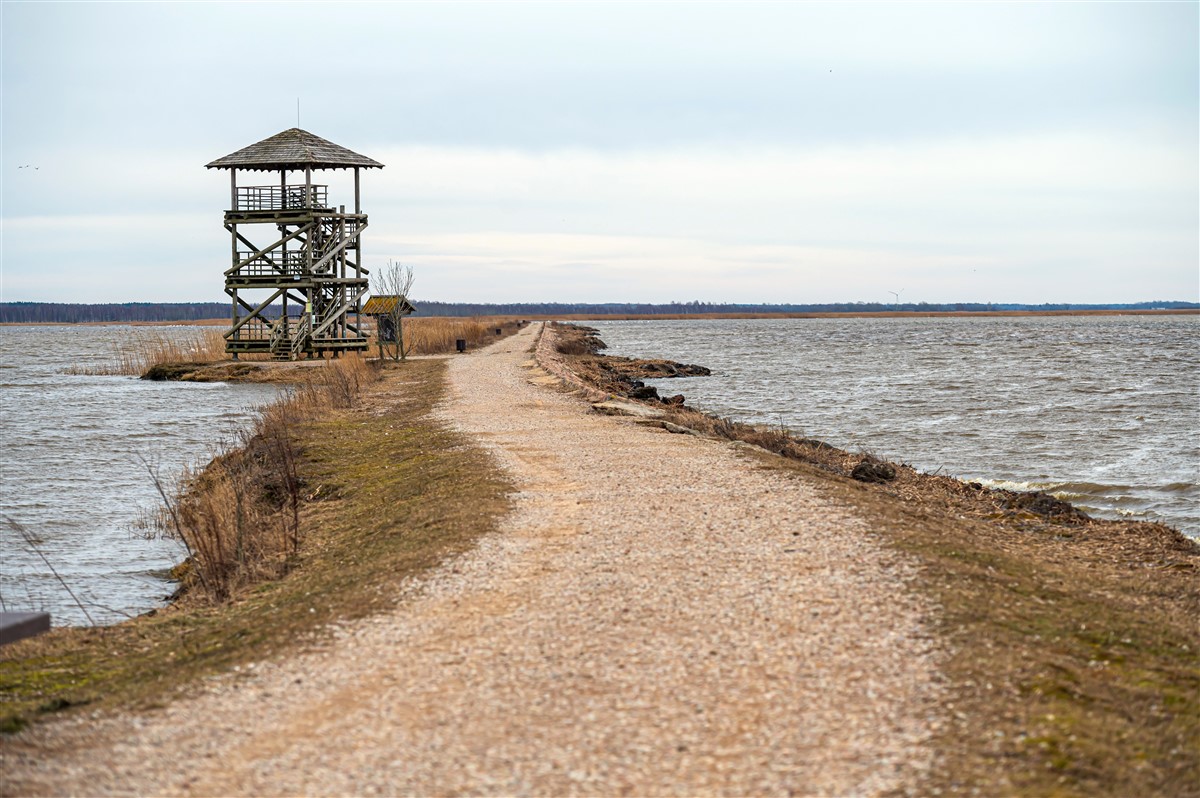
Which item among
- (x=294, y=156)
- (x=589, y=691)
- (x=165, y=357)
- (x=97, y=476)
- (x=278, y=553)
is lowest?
(x=97, y=476)

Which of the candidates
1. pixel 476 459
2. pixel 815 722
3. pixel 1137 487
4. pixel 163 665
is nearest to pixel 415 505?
pixel 476 459

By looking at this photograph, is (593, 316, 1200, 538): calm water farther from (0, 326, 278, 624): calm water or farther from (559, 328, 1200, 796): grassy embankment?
(0, 326, 278, 624): calm water

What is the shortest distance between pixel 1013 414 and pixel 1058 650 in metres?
27.1

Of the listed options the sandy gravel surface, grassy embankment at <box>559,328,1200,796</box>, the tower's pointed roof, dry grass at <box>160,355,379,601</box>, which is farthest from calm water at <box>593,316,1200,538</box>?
the tower's pointed roof

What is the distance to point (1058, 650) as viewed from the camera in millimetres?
7305

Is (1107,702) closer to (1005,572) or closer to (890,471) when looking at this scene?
(1005,572)

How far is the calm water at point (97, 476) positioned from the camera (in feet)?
41.4

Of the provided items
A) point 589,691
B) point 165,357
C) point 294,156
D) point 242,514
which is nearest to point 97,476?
point 242,514

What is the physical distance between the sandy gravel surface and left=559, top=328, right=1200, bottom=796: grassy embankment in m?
0.26

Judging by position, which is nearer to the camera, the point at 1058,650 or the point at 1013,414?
the point at 1058,650

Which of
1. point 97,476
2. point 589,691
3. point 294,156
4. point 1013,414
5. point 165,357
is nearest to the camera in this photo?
point 589,691

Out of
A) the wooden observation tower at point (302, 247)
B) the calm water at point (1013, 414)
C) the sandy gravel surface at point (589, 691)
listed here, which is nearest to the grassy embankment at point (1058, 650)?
the sandy gravel surface at point (589, 691)

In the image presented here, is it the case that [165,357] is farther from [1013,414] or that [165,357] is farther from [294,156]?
[1013,414]

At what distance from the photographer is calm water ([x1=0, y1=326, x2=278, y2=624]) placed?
A: 12.6m
